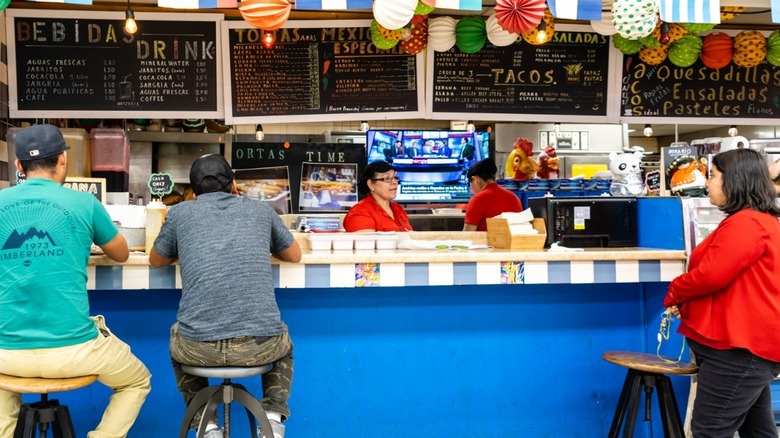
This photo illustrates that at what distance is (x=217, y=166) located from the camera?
270 cm

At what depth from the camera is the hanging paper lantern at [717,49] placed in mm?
4789

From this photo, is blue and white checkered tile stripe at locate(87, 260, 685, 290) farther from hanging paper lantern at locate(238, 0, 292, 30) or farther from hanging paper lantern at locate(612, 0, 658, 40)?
hanging paper lantern at locate(238, 0, 292, 30)

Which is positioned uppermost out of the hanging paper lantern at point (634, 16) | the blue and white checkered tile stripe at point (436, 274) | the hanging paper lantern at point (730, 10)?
the hanging paper lantern at point (730, 10)

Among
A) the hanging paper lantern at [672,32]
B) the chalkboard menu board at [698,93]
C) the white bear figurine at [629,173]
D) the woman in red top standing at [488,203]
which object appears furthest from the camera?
the woman in red top standing at [488,203]

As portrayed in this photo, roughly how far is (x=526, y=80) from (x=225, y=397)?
10.6ft

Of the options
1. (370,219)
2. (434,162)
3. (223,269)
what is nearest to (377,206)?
(370,219)

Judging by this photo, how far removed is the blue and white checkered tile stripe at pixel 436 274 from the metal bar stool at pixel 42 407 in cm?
59

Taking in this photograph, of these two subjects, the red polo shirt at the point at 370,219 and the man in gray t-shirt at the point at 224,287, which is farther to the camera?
the red polo shirt at the point at 370,219

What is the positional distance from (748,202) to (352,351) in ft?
5.88

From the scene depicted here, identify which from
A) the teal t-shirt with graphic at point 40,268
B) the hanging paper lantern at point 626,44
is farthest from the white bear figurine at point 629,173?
the teal t-shirt with graphic at point 40,268

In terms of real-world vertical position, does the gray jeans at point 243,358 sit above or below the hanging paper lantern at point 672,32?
below

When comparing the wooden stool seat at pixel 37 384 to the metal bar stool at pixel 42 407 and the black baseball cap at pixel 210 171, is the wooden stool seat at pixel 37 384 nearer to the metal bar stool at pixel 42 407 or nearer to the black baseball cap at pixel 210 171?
the metal bar stool at pixel 42 407

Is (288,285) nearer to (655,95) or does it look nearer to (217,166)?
(217,166)

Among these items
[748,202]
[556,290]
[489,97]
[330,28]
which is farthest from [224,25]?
[748,202]
